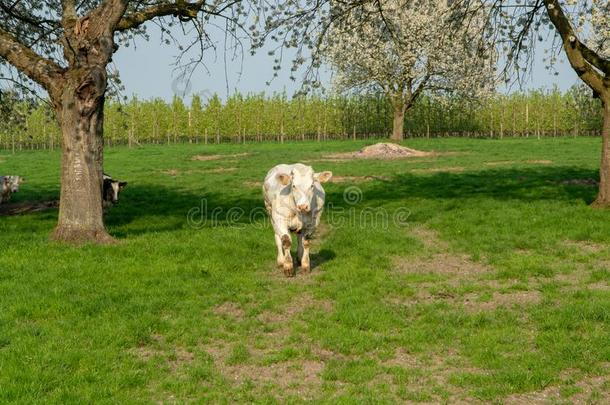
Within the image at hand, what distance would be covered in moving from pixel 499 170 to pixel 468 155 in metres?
10.7

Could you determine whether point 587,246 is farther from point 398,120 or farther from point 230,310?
point 398,120

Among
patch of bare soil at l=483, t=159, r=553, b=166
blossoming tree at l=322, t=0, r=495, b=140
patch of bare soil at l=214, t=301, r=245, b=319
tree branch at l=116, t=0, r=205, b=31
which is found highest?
blossoming tree at l=322, t=0, r=495, b=140

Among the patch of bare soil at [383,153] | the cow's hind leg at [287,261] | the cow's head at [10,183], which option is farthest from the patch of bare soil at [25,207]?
the patch of bare soil at [383,153]

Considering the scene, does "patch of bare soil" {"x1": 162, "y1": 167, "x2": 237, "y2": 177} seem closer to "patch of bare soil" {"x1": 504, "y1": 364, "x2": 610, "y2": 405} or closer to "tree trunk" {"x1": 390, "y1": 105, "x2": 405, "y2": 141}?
"patch of bare soil" {"x1": 504, "y1": 364, "x2": 610, "y2": 405}

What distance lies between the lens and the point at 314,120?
86.6 m

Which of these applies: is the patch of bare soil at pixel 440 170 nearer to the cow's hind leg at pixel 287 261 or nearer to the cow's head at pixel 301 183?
the cow's head at pixel 301 183

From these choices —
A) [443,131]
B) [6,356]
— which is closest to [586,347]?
[6,356]

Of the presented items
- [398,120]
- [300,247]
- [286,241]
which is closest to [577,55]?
[300,247]

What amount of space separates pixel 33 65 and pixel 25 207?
7767mm

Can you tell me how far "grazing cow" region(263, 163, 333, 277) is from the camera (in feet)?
39.4

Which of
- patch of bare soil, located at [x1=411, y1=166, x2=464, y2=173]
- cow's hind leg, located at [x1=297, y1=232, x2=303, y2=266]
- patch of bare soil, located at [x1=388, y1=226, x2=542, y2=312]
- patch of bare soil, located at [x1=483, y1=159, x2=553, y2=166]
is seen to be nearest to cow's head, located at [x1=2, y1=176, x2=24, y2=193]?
cow's hind leg, located at [x1=297, y1=232, x2=303, y2=266]

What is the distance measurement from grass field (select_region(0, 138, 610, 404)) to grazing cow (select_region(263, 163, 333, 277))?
57 cm

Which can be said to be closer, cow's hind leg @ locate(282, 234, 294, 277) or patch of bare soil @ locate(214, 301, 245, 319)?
patch of bare soil @ locate(214, 301, 245, 319)

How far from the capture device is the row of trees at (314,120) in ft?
261
